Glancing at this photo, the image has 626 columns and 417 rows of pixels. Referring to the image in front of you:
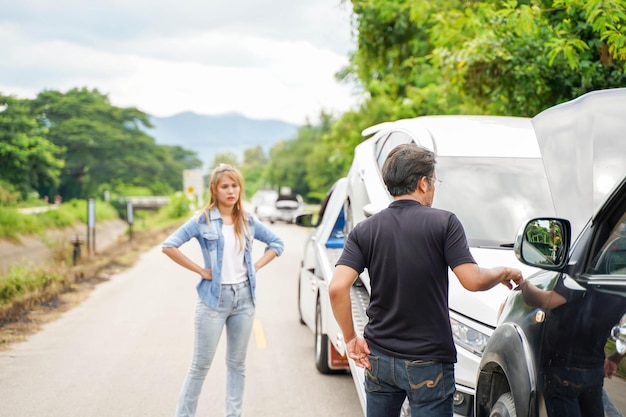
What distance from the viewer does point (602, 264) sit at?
10.0ft

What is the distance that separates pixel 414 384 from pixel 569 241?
93 centimetres

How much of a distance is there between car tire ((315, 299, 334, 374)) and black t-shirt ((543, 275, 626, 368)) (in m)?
5.00

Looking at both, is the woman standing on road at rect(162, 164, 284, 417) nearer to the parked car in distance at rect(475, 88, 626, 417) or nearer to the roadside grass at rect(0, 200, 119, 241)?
the parked car in distance at rect(475, 88, 626, 417)

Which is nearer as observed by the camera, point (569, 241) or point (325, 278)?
point (569, 241)

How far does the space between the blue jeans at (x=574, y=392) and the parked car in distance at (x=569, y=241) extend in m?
0.05

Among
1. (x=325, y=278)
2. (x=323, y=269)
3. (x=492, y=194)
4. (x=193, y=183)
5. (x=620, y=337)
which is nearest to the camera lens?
(x=620, y=337)

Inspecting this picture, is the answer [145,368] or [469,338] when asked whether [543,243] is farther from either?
[145,368]

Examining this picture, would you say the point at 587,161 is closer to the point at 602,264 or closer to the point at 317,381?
the point at 602,264

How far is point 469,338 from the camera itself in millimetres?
5059

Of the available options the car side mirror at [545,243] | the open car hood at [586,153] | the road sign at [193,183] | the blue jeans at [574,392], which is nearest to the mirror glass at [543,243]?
the car side mirror at [545,243]

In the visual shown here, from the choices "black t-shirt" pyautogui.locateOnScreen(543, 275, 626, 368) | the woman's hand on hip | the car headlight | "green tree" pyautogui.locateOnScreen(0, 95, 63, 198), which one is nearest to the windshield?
the car headlight

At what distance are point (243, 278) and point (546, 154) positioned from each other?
2742 mm

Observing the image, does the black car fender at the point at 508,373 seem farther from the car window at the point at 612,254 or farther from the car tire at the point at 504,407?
the car window at the point at 612,254

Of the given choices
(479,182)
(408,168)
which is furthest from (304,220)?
(408,168)
